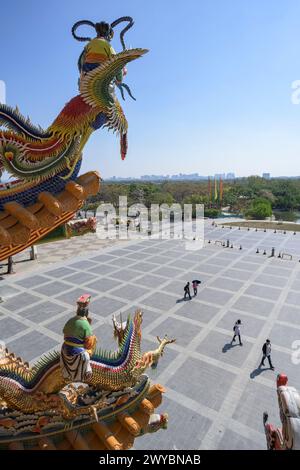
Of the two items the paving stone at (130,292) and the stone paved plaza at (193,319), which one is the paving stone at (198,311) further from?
the paving stone at (130,292)

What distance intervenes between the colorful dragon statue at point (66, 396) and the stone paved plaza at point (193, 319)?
3215mm

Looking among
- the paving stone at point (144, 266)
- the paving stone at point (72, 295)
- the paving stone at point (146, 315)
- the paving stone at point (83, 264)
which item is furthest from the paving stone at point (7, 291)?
the paving stone at point (144, 266)

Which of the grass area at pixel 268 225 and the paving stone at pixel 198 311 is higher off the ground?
the grass area at pixel 268 225

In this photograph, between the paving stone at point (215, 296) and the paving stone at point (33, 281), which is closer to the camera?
the paving stone at point (215, 296)

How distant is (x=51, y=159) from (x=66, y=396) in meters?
3.81

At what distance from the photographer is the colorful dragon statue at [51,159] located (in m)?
3.75

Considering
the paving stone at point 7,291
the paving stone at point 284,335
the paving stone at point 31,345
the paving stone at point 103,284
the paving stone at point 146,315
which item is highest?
the paving stone at point 7,291

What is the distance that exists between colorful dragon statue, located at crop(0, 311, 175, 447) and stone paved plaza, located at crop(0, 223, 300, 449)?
3215mm

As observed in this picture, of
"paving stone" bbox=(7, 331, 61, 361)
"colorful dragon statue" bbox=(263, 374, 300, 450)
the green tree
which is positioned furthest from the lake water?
"colorful dragon statue" bbox=(263, 374, 300, 450)

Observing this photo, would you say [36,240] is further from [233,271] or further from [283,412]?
[233,271]

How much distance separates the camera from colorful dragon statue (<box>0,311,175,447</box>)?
4406 mm

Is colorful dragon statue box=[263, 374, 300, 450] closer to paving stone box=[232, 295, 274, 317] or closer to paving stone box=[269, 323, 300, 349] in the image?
paving stone box=[269, 323, 300, 349]

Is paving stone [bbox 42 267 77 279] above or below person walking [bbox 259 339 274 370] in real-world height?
above

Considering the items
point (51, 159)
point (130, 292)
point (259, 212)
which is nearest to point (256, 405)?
point (51, 159)
